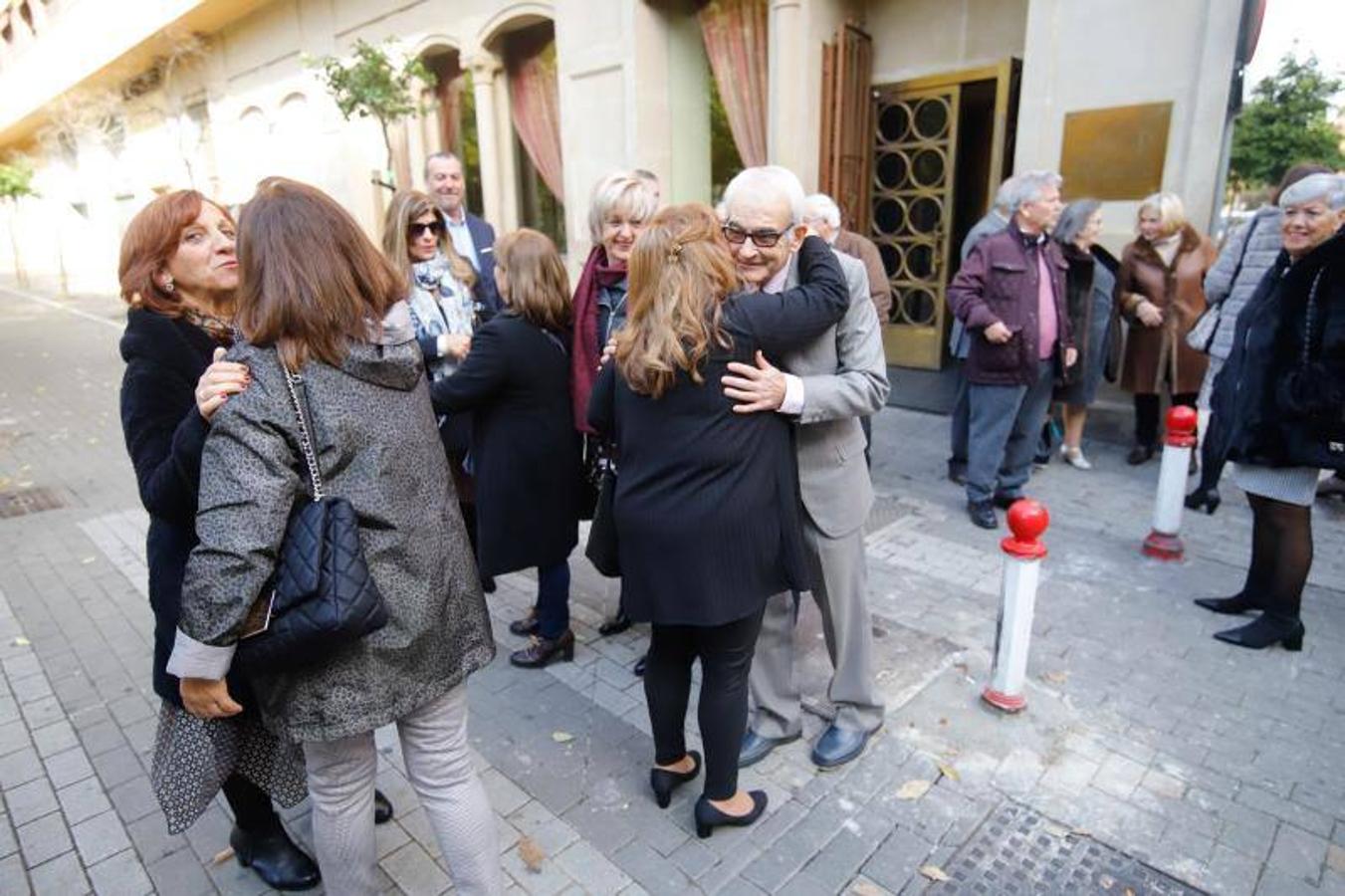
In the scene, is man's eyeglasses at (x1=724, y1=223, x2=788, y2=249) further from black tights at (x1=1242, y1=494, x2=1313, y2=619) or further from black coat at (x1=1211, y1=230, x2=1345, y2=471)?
black tights at (x1=1242, y1=494, x2=1313, y2=619)

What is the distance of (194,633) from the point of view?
1.59 meters

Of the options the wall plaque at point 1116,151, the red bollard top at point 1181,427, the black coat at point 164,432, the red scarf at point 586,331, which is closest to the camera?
the black coat at point 164,432

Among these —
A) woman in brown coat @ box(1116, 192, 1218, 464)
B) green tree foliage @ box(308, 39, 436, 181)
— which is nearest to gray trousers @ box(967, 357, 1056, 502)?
woman in brown coat @ box(1116, 192, 1218, 464)

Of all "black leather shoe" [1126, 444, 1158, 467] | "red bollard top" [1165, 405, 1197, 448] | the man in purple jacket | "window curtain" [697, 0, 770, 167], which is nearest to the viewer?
"red bollard top" [1165, 405, 1197, 448]

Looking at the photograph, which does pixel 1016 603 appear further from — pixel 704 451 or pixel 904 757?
pixel 704 451

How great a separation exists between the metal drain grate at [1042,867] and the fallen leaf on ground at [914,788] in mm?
210

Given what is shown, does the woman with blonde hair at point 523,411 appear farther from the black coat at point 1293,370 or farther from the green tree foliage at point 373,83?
the green tree foliage at point 373,83

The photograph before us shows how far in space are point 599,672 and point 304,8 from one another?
1375cm

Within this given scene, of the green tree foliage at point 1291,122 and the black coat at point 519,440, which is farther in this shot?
the green tree foliage at point 1291,122

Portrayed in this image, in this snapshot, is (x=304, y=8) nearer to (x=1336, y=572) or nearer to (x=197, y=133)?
(x=197, y=133)

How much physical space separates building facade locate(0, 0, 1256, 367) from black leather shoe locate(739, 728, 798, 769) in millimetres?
5078

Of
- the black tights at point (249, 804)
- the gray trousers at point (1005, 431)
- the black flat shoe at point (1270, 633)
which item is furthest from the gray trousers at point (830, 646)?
the gray trousers at point (1005, 431)

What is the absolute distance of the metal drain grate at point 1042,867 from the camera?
2.27 meters

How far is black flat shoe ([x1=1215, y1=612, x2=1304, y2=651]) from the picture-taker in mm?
3434
